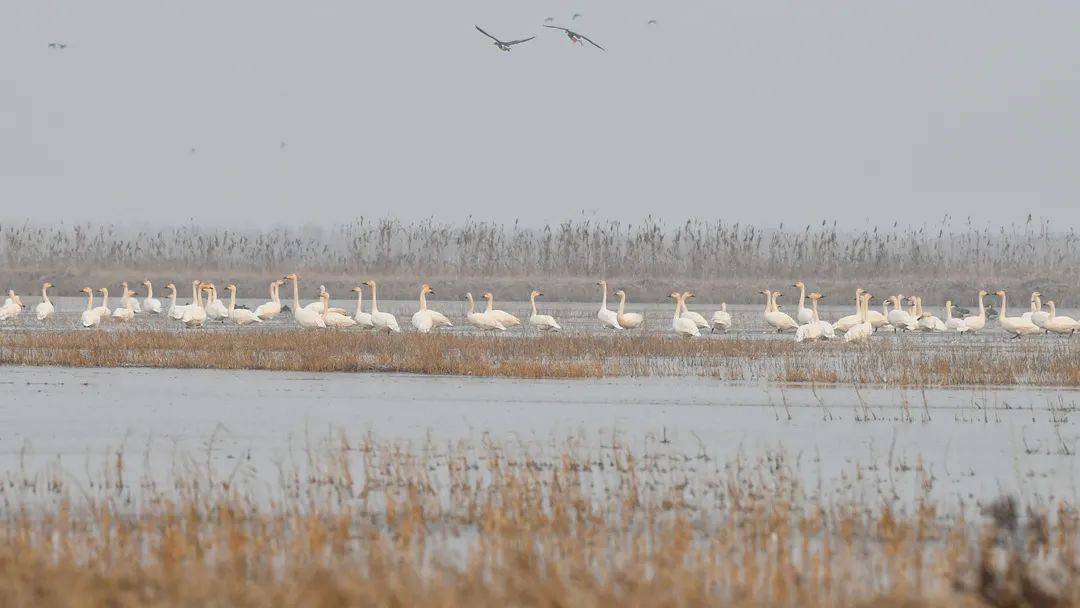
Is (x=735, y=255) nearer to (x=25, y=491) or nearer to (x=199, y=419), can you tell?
(x=199, y=419)

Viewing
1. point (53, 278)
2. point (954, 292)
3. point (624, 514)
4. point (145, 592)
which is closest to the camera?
point (145, 592)

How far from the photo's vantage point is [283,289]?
170 ft

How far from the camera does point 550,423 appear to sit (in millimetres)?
13891

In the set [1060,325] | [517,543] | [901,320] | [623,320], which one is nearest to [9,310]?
[623,320]

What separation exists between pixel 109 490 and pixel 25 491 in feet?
1.70

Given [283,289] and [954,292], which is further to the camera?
[283,289]

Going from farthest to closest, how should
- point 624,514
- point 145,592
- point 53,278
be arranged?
point 53,278 → point 624,514 → point 145,592

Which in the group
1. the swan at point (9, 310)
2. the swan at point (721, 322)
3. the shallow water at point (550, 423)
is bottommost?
the shallow water at point (550, 423)

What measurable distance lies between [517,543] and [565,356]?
15.1 meters

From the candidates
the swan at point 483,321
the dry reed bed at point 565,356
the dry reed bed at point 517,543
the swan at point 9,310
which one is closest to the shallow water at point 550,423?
the dry reed bed at point 517,543

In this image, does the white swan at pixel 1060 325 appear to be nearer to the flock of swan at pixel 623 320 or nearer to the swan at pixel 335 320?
the flock of swan at pixel 623 320

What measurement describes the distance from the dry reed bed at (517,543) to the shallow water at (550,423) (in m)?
0.69

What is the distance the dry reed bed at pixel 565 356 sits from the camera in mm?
19156

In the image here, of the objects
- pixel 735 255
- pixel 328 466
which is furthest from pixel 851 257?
pixel 328 466
